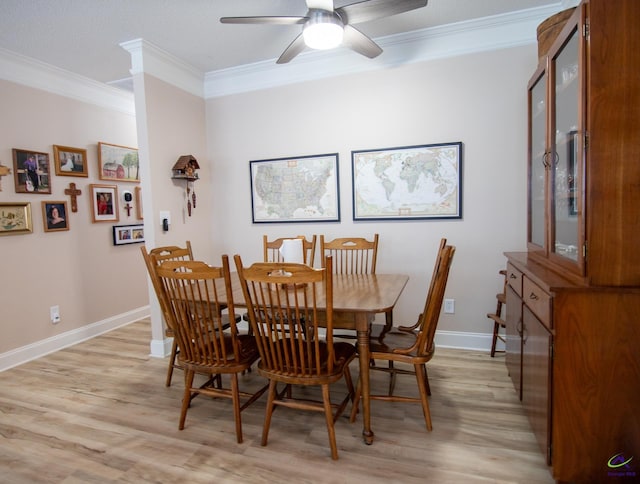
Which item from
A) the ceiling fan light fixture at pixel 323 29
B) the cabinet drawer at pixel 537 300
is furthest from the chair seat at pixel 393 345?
the ceiling fan light fixture at pixel 323 29

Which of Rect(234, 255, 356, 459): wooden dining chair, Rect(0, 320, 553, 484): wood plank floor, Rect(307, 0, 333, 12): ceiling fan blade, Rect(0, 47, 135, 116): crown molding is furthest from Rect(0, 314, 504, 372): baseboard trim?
Rect(307, 0, 333, 12): ceiling fan blade

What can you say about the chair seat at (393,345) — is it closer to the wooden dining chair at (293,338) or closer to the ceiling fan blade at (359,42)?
the wooden dining chair at (293,338)

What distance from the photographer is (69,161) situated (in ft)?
11.7

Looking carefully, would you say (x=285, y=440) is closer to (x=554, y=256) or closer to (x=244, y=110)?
(x=554, y=256)

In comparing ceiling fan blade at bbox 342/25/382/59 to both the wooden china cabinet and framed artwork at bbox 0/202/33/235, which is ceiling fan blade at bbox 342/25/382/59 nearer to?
the wooden china cabinet

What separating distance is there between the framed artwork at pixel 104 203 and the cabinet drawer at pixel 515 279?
3911 millimetres

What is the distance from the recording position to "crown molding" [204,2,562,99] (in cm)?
277

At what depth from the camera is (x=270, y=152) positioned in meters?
3.62

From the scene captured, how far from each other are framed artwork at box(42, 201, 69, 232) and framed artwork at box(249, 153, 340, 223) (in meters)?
1.80

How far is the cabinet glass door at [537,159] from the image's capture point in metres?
2.12

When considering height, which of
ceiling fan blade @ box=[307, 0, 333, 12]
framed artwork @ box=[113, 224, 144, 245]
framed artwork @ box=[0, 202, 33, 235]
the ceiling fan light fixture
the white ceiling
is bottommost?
framed artwork @ box=[113, 224, 144, 245]

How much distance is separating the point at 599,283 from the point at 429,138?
77.8 inches

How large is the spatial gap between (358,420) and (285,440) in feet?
1.44

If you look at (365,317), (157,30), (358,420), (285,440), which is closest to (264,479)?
(285,440)
